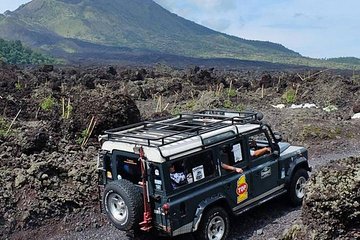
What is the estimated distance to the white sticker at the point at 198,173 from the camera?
8883 mm

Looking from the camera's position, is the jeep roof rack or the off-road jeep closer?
Answer: the off-road jeep

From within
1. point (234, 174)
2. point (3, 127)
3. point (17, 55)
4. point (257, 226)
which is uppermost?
point (17, 55)

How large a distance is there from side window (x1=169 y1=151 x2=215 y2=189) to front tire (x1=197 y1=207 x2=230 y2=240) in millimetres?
694

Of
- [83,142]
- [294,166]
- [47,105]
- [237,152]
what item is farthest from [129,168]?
[47,105]

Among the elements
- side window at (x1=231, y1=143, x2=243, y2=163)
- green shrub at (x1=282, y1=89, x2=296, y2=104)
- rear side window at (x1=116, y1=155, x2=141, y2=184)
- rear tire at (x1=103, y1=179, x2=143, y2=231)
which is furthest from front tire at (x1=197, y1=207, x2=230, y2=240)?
green shrub at (x1=282, y1=89, x2=296, y2=104)

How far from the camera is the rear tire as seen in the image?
850cm

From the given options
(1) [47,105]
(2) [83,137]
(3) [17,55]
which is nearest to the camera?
(2) [83,137]

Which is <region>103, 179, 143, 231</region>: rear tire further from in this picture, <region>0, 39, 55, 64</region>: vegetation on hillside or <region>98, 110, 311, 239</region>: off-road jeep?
<region>0, 39, 55, 64</region>: vegetation on hillside

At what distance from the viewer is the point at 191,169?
8.83 m

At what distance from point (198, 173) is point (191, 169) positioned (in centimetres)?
19

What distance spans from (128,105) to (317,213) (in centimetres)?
1223

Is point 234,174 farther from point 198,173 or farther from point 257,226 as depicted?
point 257,226

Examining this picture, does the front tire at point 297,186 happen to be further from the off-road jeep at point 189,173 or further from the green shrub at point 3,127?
the green shrub at point 3,127

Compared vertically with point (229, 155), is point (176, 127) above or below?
above
